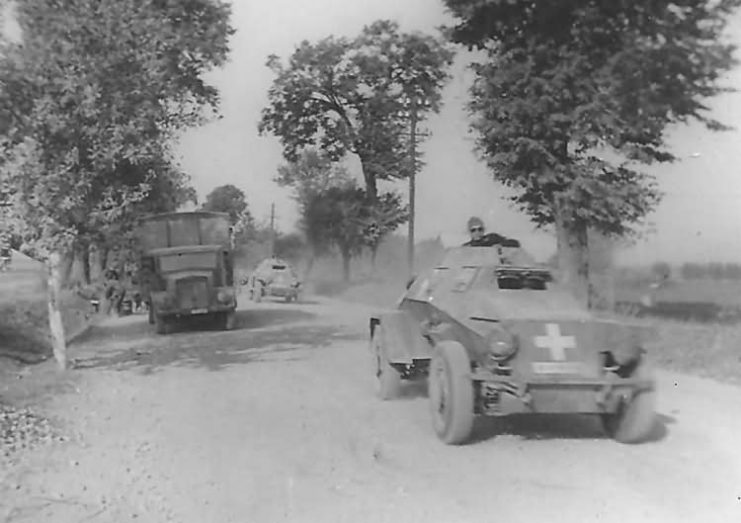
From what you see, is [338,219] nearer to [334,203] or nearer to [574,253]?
[334,203]

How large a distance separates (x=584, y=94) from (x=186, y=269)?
12.7 ft

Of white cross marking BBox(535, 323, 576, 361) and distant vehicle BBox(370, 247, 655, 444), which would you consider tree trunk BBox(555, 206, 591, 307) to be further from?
white cross marking BBox(535, 323, 576, 361)

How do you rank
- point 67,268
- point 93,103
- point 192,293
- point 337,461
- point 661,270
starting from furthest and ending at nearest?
point 192,293 < point 67,268 < point 93,103 < point 661,270 < point 337,461

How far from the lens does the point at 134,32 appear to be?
4.74m

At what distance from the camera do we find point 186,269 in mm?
6535

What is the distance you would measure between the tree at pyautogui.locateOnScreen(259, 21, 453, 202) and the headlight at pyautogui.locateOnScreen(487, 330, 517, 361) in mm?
851

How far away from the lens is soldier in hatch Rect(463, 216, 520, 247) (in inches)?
152

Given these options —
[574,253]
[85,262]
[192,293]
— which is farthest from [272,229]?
[192,293]

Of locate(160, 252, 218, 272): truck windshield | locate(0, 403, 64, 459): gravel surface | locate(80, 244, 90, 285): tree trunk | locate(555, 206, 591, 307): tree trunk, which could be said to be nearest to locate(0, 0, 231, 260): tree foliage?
locate(80, 244, 90, 285): tree trunk

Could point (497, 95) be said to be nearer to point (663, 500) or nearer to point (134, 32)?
point (663, 500)

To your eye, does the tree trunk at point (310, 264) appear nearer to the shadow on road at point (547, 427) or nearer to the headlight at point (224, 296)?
the shadow on road at point (547, 427)

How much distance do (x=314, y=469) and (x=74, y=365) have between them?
3226mm

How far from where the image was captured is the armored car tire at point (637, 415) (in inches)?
142

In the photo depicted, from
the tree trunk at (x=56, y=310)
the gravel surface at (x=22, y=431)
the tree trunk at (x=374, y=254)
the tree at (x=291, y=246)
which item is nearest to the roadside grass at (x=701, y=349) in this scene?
the tree trunk at (x=374, y=254)
